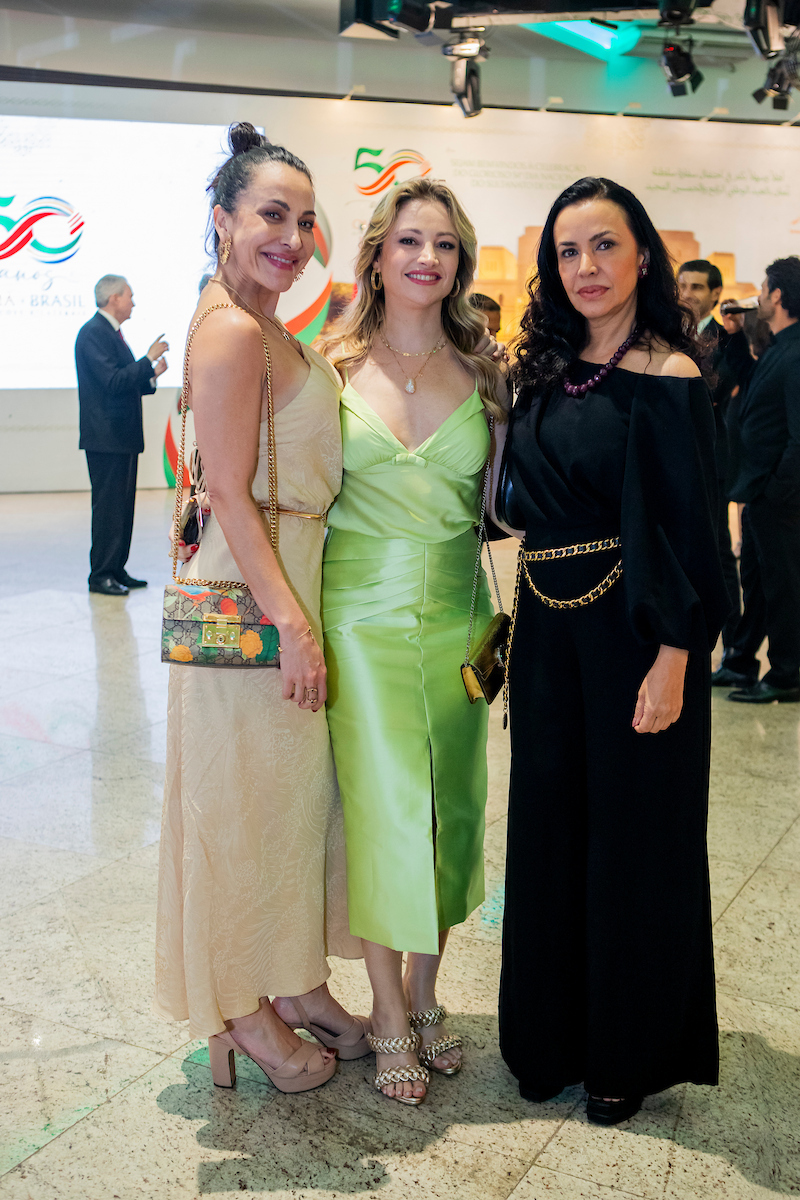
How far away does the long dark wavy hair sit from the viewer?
6.26 feet

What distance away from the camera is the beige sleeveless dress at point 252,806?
77.6 inches

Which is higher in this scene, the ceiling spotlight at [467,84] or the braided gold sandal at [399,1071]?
the ceiling spotlight at [467,84]

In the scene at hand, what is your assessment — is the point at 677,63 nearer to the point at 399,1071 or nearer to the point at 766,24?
the point at 766,24

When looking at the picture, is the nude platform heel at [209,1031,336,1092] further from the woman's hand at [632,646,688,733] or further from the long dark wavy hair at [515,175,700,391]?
the long dark wavy hair at [515,175,700,391]

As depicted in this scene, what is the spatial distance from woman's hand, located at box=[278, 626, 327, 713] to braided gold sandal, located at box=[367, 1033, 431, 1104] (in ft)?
2.39

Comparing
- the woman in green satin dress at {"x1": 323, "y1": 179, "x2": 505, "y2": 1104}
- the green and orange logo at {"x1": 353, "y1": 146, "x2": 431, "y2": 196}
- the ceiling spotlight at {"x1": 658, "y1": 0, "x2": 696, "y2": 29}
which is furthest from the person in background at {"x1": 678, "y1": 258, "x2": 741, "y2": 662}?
the green and orange logo at {"x1": 353, "y1": 146, "x2": 431, "y2": 196}

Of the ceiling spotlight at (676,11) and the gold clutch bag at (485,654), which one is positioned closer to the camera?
the gold clutch bag at (485,654)

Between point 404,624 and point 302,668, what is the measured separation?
0.88 feet

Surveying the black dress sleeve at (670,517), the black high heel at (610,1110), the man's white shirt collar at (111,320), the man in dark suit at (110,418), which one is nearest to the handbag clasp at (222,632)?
the black dress sleeve at (670,517)

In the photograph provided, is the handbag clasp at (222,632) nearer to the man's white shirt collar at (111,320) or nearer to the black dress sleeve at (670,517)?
the black dress sleeve at (670,517)

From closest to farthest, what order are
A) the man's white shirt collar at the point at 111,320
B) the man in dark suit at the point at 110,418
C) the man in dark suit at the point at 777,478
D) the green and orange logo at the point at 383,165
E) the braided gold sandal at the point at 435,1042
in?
the braided gold sandal at the point at 435,1042, the man in dark suit at the point at 777,478, the man in dark suit at the point at 110,418, the man's white shirt collar at the point at 111,320, the green and orange logo at the point at 383,165

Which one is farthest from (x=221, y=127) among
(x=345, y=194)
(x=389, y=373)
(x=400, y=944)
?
(x=400, y=944)

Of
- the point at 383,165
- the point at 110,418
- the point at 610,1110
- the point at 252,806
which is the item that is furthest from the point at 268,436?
the point at 383,165

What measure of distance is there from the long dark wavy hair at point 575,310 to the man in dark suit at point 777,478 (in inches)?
111
